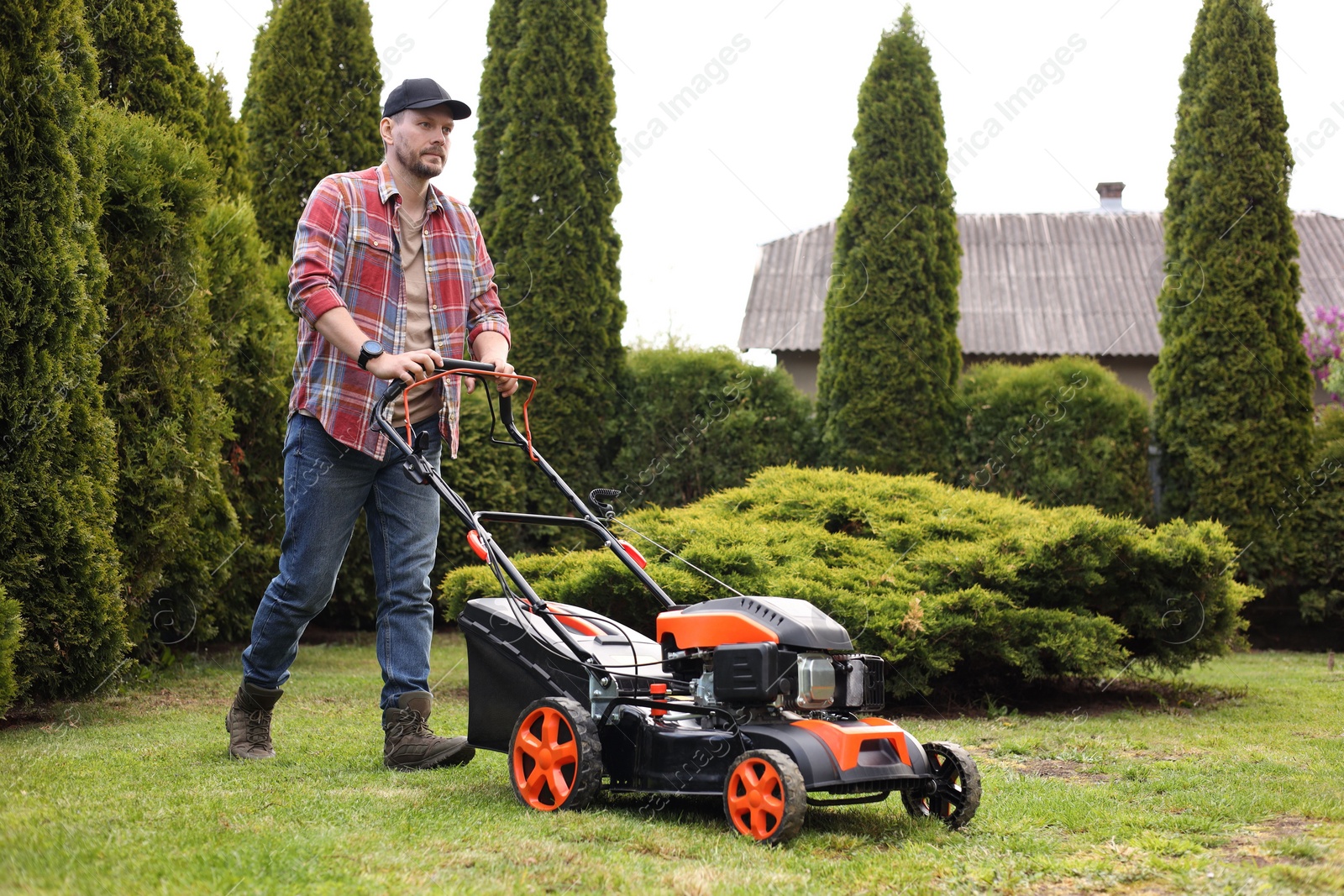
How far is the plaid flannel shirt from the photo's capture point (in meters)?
3.47

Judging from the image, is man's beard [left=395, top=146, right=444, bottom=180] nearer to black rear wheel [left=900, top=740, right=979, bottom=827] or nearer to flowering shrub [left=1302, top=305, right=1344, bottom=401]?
black rear wheel [left=900, top=740, right=979, bottom=827]

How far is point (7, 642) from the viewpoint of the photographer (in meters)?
3.94

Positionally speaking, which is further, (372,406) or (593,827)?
(372,406)

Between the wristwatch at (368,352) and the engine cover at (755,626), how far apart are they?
1.07 meters

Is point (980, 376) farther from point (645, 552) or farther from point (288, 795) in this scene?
point (288, 795)

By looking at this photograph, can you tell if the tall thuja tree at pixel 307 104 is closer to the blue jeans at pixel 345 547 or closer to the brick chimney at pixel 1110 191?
the blue jeans at pixel 345 547

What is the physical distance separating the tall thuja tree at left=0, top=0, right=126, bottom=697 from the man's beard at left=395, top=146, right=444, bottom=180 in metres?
1.68

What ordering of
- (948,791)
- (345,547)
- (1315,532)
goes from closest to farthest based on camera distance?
1. (948,791)
2. (345,547)
3. (1315,532)

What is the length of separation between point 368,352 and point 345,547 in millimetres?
673

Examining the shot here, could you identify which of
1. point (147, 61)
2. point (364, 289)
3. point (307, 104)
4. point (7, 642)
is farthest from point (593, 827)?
point (307, 104)

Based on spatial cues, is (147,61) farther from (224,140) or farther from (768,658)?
(768,658)

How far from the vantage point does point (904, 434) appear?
9445 millimetres

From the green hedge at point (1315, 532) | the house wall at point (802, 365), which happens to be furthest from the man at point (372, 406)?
the house wall at point (802, 365)

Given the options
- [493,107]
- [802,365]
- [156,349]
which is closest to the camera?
[156,349]
